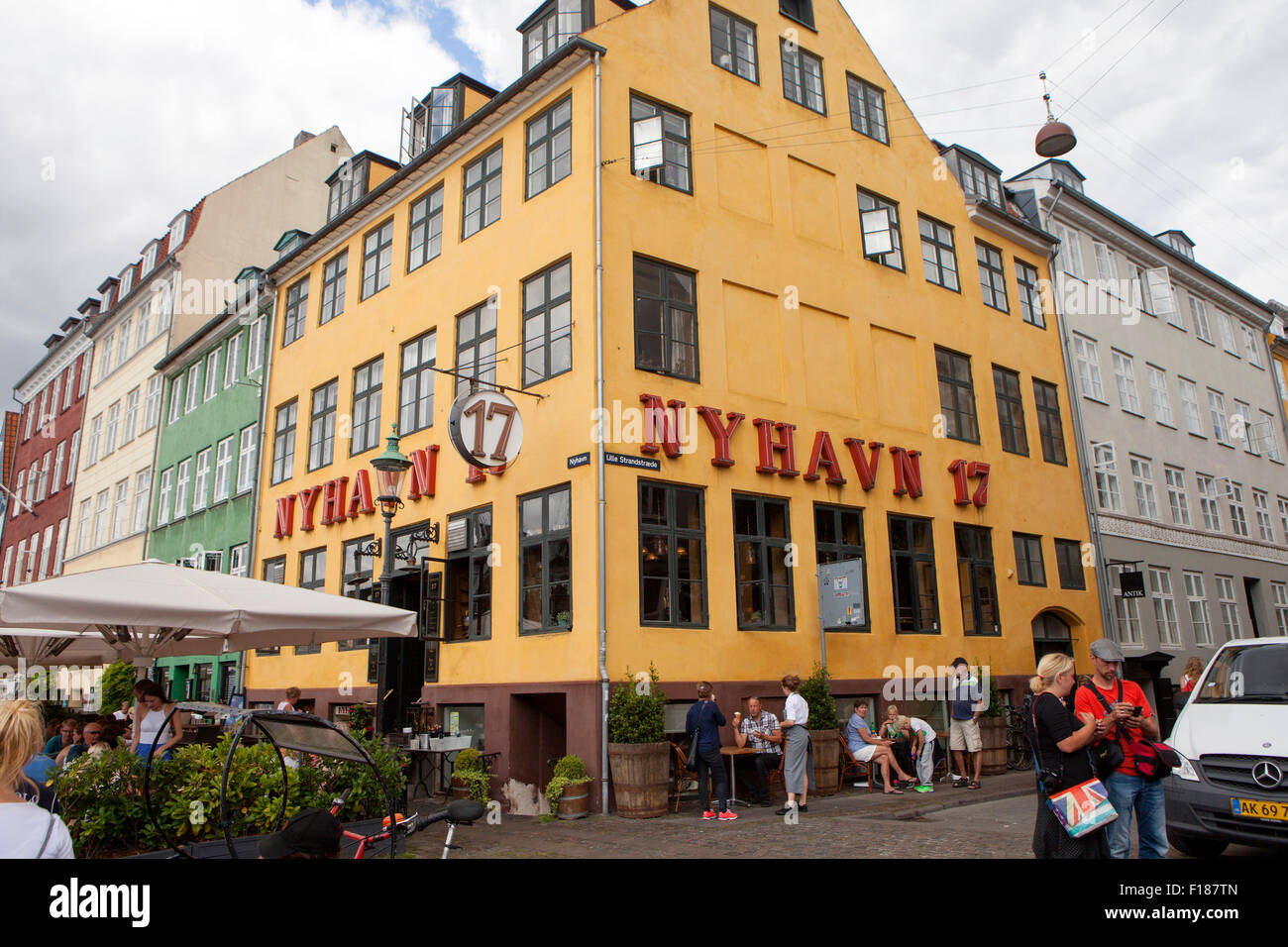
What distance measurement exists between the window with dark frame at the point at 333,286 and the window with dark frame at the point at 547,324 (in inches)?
313

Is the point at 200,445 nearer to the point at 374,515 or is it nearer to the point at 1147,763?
the point at 374,515

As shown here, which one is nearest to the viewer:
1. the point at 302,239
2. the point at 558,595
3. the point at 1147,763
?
the point at 1147,763

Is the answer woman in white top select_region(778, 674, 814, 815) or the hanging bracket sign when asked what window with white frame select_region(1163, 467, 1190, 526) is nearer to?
woman in white top select_region(778, 674, 814, 815)

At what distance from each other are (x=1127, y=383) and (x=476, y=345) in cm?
1951

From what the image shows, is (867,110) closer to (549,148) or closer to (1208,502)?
(549,148)

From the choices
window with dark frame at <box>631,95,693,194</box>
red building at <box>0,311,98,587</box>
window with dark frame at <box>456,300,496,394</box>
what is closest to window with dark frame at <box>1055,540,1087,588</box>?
window with dark frame at <box>631,95,693,194</box>

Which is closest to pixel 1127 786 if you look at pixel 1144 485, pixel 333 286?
pixel 333 286

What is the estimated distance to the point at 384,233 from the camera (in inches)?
816

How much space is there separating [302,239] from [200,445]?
7532 millimetres

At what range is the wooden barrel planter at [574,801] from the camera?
12.2 m

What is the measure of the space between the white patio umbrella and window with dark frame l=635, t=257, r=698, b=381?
6.47 metres

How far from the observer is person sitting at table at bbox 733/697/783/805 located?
13211mm

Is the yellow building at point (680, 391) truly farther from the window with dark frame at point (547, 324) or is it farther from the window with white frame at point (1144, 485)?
the window with white frame at point (1144, 485)
